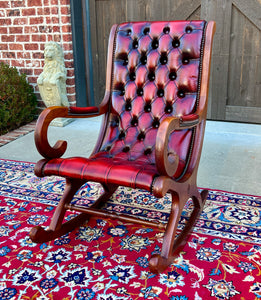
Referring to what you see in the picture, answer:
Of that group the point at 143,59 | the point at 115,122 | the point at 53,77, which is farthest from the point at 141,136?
the point at 53,77

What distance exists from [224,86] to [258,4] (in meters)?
0.82

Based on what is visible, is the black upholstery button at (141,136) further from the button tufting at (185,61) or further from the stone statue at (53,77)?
the stone statue at (53,77)

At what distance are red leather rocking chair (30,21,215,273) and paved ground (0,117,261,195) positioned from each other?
0.39 meters

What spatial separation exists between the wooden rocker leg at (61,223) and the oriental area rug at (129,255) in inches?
1.7

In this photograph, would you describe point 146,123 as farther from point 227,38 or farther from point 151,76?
point 227,38

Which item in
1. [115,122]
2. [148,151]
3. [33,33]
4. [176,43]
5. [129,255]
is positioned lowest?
[129,255]

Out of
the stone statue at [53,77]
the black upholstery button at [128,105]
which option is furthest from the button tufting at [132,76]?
the stone statue at [53,77]

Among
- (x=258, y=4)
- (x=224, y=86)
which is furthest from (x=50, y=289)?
(x=258, y=4)

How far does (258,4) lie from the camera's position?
3.28 metres

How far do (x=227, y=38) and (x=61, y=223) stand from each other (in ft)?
8.51

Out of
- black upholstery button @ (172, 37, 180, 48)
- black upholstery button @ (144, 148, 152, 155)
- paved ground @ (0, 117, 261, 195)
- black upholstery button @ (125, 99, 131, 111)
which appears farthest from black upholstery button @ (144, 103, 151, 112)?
paved ground @ (0, 117, 261, 195)

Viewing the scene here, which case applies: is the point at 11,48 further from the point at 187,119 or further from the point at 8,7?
the point at 187,119

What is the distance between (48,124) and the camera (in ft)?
5.53

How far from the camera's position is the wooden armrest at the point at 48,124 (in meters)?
1.63
